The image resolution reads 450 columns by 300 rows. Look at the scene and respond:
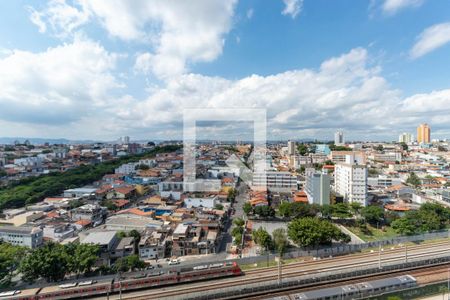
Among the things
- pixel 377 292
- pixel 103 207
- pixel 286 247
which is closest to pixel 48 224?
pixel 103 207

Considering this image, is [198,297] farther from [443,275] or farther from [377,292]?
[443,275]

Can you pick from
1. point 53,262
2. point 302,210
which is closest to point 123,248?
point 53,262

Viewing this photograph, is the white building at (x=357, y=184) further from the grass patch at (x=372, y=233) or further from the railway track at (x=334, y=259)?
the railway track at (x=334, y=259)

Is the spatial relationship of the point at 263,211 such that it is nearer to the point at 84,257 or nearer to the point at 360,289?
the point at 360,289

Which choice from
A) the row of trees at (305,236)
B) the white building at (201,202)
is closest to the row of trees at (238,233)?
the row of trees at (305,236)

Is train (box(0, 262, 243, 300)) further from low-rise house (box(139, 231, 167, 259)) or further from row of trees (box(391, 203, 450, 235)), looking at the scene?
row of trees (box(391, 203, 450, 235))

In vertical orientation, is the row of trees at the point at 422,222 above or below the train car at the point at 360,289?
above
